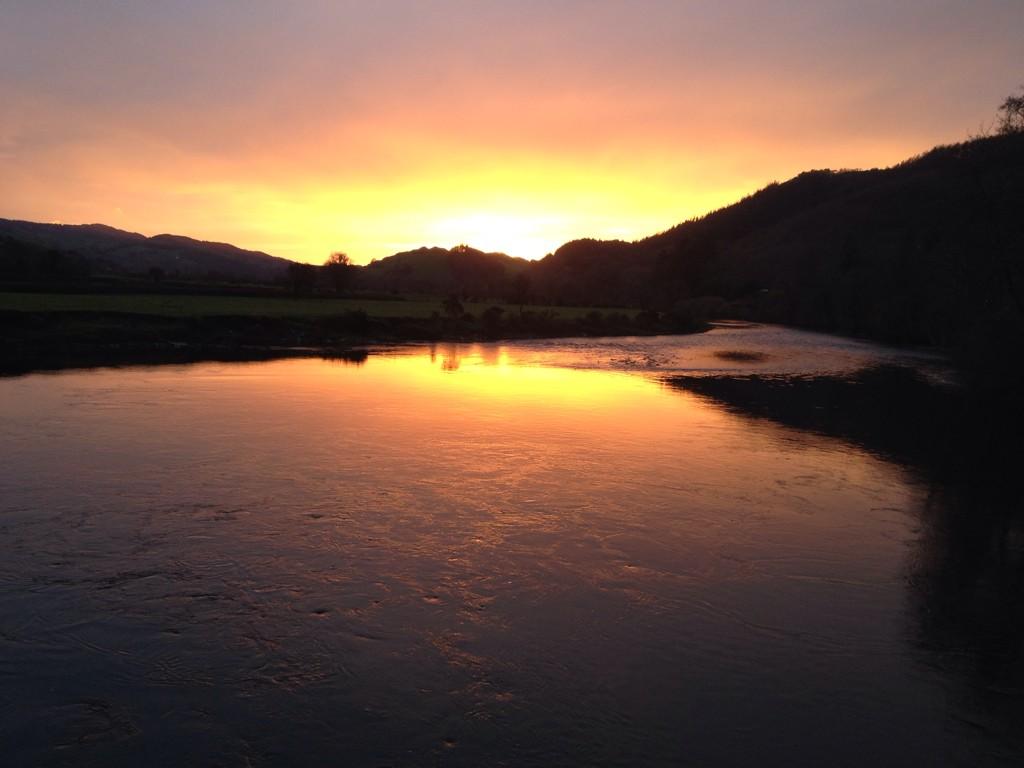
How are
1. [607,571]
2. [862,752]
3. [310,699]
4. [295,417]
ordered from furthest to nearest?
[295,417], [607,571], [310,699], [862,752]

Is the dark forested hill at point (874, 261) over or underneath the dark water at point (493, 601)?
over

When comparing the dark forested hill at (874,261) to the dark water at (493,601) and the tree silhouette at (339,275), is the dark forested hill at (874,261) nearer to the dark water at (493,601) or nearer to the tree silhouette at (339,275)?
the dark water at (493,601)

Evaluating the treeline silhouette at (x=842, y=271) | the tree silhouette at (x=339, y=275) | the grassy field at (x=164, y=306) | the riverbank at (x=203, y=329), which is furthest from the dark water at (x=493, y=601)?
the tree silhouette at (x=339, y=275)

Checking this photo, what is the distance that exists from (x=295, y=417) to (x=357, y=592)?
38.6 feet

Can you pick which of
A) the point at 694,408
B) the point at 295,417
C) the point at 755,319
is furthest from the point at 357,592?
the point at 755,319

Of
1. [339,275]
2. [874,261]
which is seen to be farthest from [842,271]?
[339,275]

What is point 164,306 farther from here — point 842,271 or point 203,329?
point 842,271

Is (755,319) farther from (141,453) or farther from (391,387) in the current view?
(141,453)

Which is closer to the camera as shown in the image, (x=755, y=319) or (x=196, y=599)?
(x=196, y=599)

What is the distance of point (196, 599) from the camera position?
7.77 m

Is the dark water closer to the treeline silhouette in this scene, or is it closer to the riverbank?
the treeline silhouette

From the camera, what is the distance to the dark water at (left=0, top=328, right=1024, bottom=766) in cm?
570

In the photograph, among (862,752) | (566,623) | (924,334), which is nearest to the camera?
(862,752)

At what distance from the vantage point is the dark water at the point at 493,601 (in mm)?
5703
